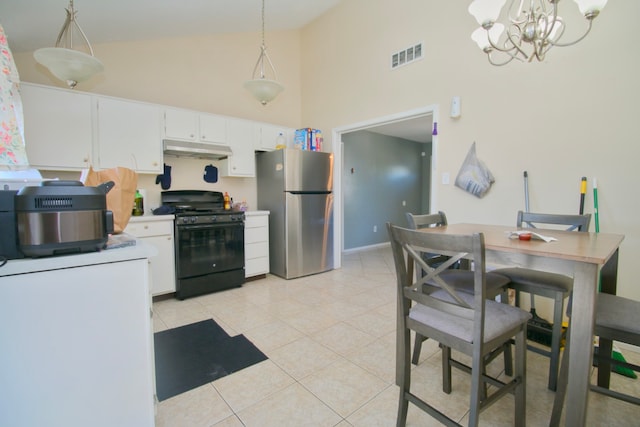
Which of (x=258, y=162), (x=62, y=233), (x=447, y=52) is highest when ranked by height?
(x=447, y=52)

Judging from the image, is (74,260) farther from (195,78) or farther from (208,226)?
(195,78)

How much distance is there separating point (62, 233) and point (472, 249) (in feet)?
4.78

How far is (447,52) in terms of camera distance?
9.60ft

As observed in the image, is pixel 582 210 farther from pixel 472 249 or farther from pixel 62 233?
pixel 62 233

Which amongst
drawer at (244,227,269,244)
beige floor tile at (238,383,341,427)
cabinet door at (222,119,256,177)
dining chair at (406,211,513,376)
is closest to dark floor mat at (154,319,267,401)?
beige floor tile at (238,383,341,427)

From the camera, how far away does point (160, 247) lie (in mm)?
3008

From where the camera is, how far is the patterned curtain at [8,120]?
61.2 inches

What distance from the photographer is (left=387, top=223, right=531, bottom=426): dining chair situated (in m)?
1.06

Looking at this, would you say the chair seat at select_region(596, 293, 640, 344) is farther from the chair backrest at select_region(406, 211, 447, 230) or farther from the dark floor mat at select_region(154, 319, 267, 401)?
the dark floor mat at select_region(154, 319, 267, 401)

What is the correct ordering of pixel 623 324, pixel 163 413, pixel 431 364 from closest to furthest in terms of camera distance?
pixel 623 324, pixel 163 413, pixel 431 364

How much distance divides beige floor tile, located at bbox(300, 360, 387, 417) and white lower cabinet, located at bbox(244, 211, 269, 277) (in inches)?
80.6

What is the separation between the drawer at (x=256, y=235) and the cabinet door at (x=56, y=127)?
1.75m

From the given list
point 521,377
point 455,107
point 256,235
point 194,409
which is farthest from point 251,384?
point 455,107

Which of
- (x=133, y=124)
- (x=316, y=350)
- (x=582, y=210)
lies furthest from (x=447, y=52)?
(x=133, y=124)
